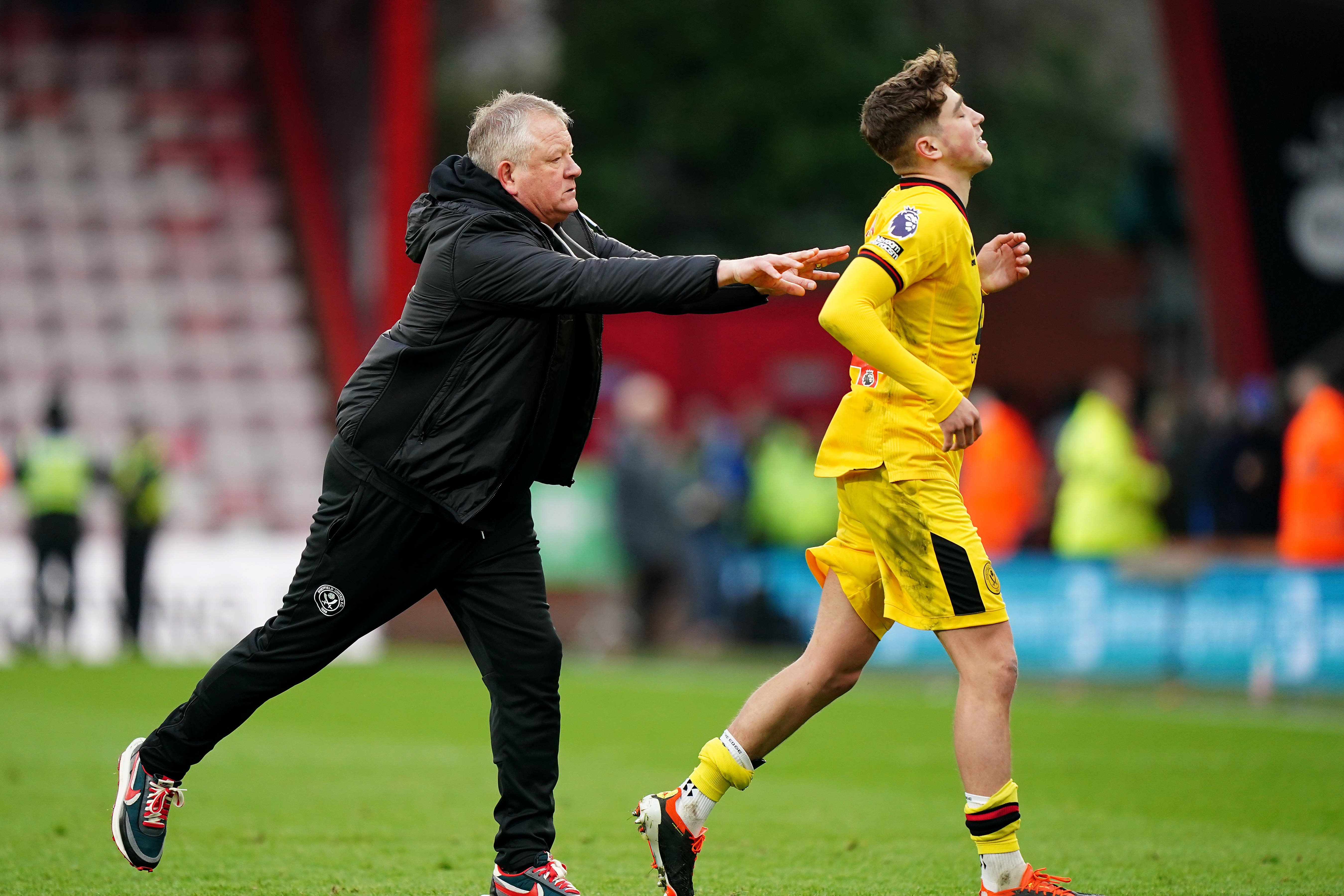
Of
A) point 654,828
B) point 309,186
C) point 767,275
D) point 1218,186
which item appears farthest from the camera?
point 309,186

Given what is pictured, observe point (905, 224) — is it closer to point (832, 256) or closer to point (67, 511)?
point (832, 256)

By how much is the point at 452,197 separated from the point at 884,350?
1.31 metres

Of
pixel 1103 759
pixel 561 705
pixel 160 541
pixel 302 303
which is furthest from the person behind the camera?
pixel 302 303

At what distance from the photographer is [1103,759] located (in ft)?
30.6

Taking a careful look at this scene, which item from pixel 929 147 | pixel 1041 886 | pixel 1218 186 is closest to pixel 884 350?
pixel 929 147

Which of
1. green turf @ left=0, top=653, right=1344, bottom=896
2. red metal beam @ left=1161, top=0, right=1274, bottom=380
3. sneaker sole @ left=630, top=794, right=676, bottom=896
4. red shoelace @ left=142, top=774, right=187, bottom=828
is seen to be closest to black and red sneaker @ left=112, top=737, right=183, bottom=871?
red shoelace @ left=142, top=774, right=187, bottom=828

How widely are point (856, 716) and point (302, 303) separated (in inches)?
542

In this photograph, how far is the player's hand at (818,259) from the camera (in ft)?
16.2

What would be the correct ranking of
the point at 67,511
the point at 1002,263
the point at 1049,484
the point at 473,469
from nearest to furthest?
the point at 473,469, the point at 1002,263, the point at 67,511, the point at 1049,484

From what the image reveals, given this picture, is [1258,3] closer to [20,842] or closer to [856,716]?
[856,716]

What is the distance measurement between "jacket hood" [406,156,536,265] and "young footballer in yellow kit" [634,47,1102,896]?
967 millimetres

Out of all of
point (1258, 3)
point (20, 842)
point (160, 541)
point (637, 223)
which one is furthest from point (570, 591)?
point (637, 223)

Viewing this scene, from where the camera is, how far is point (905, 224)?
5113 millimetres

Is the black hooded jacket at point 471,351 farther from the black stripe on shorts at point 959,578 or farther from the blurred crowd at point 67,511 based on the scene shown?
the blurred crowd at point 67,511
